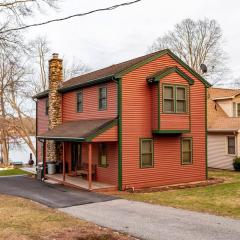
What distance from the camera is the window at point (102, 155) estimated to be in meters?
20.5

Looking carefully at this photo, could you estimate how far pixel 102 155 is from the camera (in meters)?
20.9

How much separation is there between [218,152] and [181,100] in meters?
10.6

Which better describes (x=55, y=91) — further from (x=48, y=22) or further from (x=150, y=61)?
(x=48, y=22)

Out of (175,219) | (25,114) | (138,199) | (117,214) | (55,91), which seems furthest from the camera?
(25,114)

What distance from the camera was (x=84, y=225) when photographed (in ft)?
36.2

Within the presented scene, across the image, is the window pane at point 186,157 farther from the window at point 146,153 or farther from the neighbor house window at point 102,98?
the neighbor house window at point 102,98

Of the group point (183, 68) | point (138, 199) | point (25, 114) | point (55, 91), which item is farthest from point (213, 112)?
point (25, 114)

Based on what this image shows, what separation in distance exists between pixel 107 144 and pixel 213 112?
56.7 ft

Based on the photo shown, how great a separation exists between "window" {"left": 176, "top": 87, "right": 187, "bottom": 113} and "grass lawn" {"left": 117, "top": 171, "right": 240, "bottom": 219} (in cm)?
440

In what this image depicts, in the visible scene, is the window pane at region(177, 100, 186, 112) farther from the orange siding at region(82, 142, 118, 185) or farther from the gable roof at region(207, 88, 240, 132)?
the gable roof at region(207, 88, 240, 132)

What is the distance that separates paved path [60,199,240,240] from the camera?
394 inches

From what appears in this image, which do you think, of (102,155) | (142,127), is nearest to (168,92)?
(142,127)

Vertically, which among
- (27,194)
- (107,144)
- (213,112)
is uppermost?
(213,112)

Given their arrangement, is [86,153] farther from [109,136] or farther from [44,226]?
[44,226]
